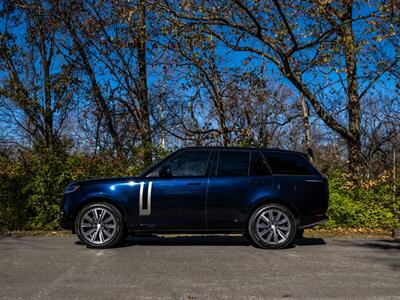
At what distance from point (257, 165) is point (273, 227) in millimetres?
1133

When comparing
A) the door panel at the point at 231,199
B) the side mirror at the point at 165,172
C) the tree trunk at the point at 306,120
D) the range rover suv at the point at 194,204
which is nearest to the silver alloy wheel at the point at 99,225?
the range rover suv at the point at 194,204

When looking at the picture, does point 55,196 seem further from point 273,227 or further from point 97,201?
point 273,227

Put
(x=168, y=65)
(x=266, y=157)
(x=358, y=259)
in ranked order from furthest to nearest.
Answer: (x=168, y=65)
(x=266, y=157)
(x=358, y=259)

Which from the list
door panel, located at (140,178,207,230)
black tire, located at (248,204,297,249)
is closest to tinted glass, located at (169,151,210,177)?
door panel, located at (140,178,207,230)

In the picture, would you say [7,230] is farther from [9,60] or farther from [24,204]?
[9,60]

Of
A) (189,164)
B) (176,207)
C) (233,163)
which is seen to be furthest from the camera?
(233,163)

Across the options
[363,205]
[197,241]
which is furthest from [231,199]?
[363,205]

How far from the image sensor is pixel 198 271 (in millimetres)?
6434

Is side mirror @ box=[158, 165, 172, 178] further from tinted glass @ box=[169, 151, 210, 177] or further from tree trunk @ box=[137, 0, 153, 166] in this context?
tree trunk @ box=[137, 0, 153, 166]

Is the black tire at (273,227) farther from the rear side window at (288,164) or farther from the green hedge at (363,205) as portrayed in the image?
the green hedge at (363,205)

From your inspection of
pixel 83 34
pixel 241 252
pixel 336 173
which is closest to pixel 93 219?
pixel 241 252

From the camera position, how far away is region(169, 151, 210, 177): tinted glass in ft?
28.1

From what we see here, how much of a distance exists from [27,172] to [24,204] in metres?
0.80

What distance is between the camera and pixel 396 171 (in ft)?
48.3
